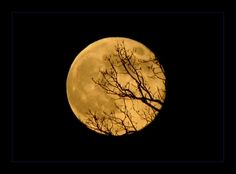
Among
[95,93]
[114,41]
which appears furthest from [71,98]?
[114,41]

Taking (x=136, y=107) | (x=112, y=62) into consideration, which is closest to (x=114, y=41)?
(x=112, y=62)

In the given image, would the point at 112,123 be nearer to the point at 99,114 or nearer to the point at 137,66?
the point at 99,114

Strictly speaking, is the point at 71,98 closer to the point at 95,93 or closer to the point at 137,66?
the point at 95,93

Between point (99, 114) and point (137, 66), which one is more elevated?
point (137, 66)
